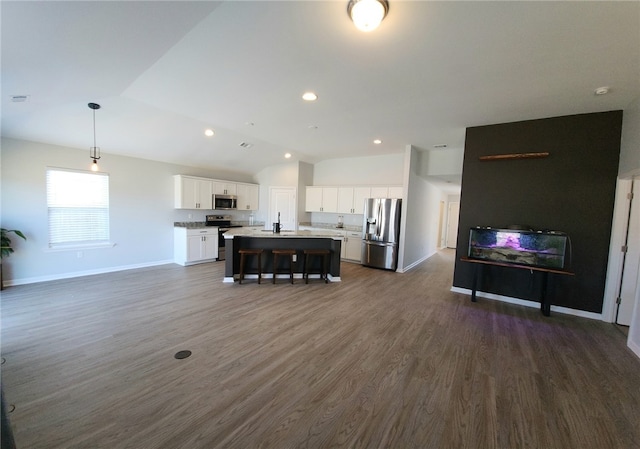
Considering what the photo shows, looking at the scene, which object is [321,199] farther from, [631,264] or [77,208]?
[631,264]

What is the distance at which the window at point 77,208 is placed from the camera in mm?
4734

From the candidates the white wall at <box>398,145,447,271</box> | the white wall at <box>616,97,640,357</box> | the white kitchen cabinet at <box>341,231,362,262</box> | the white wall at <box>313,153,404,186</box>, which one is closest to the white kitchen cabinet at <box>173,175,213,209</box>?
the white wall at <box>313,153,404,186</box>

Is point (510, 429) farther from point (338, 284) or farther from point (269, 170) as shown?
point (269, 170)

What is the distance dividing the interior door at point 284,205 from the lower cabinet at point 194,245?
192cm

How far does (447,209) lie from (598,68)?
9.02 m

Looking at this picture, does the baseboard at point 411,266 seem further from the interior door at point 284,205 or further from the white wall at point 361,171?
the interior door at point 284,205

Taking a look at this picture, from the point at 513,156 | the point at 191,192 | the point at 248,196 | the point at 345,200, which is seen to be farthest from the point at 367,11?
the point at 248,196

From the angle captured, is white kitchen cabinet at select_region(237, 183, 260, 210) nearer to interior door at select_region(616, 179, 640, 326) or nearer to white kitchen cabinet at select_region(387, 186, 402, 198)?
white kitchen cabinet at select_region(387, 186, 402, 198)

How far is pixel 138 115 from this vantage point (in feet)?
13.8

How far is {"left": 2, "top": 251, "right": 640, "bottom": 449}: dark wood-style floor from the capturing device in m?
1.67

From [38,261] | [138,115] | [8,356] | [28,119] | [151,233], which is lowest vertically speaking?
[8,356]

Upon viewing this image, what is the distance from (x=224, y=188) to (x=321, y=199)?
2.84 meters

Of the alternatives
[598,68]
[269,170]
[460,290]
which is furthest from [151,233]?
[598,68]

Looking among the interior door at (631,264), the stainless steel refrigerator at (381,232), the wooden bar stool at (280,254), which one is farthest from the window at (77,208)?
the interior door at (631,264)
